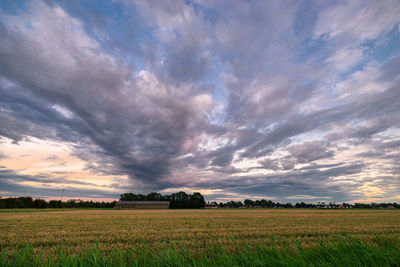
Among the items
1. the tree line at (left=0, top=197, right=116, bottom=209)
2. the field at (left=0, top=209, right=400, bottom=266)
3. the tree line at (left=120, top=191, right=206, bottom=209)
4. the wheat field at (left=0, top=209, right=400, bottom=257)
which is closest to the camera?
the field at (left=0, top=209, right=400, bottom=266)

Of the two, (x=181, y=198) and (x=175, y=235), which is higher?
(x=181, y=198)

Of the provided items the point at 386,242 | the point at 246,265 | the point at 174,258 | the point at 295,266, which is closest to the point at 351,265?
the point at 295,266

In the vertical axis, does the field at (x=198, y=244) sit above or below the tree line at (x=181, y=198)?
below

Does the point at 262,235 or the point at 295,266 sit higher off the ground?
the point at 295,266

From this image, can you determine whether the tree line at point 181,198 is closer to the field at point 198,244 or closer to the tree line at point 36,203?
the tree line at point 36,203

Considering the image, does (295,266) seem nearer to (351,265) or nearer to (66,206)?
(351,265)

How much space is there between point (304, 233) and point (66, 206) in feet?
440

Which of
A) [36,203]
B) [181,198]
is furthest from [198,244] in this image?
[181,198]

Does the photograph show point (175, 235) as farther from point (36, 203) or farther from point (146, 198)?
point (146, 198)

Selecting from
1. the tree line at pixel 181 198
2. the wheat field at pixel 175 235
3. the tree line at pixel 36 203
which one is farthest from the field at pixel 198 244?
the tree line at pixel 181 198

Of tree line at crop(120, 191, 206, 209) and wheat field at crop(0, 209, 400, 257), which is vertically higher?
tree line at crop(120, 191, 206, 209)

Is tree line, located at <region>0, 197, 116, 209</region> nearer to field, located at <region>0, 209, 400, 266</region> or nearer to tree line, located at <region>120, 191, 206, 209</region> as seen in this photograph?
tree line, located at <region>120, 191, 206, 209</region>

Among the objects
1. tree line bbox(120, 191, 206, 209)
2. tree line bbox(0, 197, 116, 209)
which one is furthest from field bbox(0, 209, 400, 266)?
tree line bbox(120, 191, 206, 209)

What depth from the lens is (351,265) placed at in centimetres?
314
